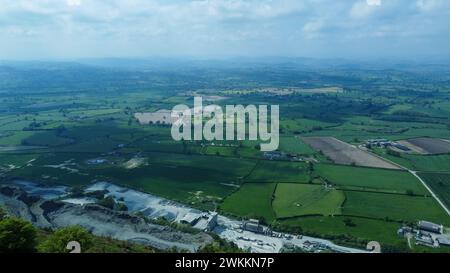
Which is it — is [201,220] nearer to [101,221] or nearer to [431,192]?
[101,221]

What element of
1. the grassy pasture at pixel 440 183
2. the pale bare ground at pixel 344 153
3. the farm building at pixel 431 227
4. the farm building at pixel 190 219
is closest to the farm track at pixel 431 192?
the grassy pasture at pixel 440 183

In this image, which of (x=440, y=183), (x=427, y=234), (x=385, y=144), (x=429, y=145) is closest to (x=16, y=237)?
(x=427, y=234)

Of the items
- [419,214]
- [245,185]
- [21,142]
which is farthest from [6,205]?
[419,214]

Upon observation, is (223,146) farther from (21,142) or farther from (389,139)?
(21,142)

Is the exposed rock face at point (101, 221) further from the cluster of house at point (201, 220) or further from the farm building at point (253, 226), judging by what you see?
the farm building at point (253, 226)

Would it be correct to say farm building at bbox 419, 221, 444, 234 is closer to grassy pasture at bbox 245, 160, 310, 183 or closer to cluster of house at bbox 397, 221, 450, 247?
cluster of house at bbox 397, 221, 450, 247
